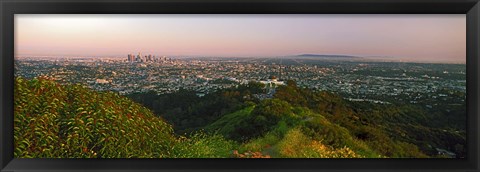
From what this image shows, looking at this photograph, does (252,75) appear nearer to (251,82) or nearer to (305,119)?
(251,82)

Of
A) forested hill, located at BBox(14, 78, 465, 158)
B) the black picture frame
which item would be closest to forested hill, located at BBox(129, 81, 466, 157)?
forested hill, located at BBox(14, 78, 465, 158)

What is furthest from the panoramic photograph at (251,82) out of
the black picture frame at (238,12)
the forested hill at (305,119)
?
the black picture frame at (238,12)

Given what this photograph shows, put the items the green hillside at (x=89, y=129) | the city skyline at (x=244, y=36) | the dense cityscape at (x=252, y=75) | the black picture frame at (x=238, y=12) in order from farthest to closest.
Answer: the dense cityscape at (x=252, y=75)
the city skyline at (x=244, y=36)
the green hillside at (x=89, y=129)
the black picture frame at (x=238, y=12)

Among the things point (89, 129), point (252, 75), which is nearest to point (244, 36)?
point (252, 75)

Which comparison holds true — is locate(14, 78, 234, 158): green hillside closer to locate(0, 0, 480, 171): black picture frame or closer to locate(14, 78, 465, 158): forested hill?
locate(14, 78, 465, 158): forested hill

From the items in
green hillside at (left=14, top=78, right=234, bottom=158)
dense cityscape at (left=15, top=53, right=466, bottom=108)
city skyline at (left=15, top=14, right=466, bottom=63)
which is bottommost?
green hillside at (left=14, top=78, right=234, bottom=158)

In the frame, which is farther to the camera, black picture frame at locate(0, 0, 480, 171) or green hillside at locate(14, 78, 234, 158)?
green hillside at locate(14, 78, 234, 158)

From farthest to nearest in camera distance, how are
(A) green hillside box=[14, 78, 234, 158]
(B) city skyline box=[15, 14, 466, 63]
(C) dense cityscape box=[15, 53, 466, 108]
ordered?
(C) dense cityscape box=[15, 53, 466, 108] → (B) city skyline box=[15, 14, 466, 63] → (A) green hillside box=[14, 78, 234, 158]

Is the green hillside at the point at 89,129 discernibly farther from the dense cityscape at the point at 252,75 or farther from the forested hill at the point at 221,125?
the dense cityscape at the point at 252,75
